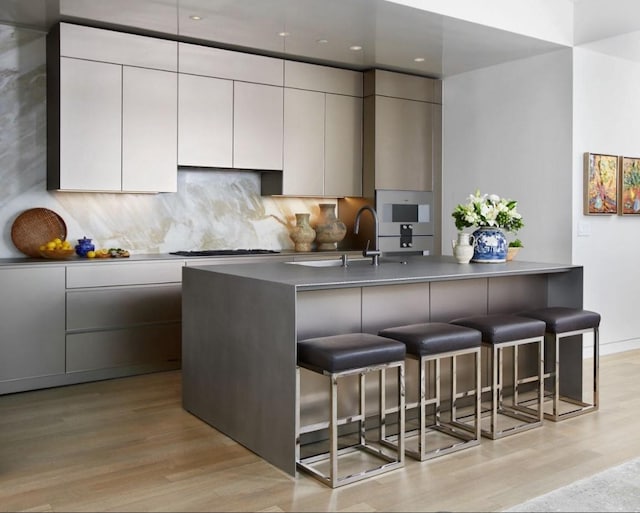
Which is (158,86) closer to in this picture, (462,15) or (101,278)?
(101,278)

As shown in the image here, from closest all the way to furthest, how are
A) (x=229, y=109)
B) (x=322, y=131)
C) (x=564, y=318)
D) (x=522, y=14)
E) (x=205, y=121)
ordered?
(x=564, y=318), (x=522, y=14), (x=205, y=121), (x=229, y=109), (x=322, y=131)

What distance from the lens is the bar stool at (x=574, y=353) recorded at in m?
3.77

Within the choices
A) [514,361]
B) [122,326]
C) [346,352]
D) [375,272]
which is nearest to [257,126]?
[122,326]

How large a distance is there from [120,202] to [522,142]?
3.25 meters

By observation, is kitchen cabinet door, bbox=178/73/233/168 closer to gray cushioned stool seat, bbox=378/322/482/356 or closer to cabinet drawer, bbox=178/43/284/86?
cabinet drawer, bbox=178/43/284/86

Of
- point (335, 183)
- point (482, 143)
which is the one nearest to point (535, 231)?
point (482, 143)

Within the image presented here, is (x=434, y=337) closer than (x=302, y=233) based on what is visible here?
Yes

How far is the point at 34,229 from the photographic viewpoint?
482 centimetres

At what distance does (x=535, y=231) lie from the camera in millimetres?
5469

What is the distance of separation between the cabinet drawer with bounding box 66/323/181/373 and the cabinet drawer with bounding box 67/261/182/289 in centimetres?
34

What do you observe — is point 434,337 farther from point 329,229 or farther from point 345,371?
point 329,229

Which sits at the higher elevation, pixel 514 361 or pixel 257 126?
pixel 257 126

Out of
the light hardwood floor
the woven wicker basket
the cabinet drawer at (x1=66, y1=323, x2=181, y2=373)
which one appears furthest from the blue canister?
Answer: the light hardwood floor

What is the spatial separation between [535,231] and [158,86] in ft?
10.3
